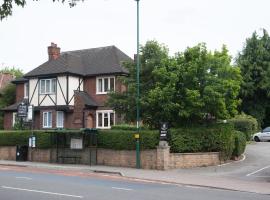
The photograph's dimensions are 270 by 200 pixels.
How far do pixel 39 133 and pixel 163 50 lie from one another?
10083mm

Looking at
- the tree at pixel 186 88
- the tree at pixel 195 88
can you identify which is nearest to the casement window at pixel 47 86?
the tree at pixel 186 88

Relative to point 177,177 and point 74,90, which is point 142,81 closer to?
point 177,177

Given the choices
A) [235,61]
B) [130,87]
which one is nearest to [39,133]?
[130,87]

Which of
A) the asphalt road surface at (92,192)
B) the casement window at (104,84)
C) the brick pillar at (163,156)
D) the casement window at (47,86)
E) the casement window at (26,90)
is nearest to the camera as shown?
the asphalt road surface at (92,192)

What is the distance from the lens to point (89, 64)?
50188 mm

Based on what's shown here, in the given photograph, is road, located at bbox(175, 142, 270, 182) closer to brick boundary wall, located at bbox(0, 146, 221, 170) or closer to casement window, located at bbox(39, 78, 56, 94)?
brick boundary wall, located at bbox(0, 146, 221, 170)

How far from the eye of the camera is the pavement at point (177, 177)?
71.5ft

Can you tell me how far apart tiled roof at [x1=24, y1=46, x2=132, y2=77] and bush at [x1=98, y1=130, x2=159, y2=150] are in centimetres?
1500

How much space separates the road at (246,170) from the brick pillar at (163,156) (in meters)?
0.79

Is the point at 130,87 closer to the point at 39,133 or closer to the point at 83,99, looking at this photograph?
the point at 39,133

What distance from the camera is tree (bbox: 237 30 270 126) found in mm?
55531

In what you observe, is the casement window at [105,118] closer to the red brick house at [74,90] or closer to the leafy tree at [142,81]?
the red brick house at [74,90]

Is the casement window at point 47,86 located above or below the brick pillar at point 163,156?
above

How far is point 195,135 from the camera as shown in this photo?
3047 cm
